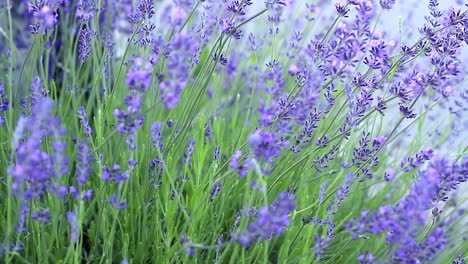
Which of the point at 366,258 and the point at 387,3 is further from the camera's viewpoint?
the point at 387,3

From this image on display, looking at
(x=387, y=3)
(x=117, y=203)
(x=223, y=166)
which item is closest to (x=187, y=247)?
(x=117, y=203)

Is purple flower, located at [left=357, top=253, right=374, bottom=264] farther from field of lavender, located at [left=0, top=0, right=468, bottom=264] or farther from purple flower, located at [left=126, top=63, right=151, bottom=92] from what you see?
purple flower, located at [left=126, top=63, right=151, bottom=92]

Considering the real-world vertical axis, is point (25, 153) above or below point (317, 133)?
below

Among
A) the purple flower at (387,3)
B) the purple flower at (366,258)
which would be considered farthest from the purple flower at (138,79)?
the purple flower at (387,3)

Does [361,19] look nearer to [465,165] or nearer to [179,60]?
[465,165]

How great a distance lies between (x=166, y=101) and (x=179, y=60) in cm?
8

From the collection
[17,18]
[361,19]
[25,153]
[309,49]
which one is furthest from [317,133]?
[17,18]

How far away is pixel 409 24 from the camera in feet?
9.92

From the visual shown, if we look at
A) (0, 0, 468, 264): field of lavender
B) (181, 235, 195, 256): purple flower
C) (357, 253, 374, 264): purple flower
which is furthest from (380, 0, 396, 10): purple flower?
(181, 235, 195, 256): purple flower

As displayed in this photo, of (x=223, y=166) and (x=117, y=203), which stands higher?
(x=223, y=166)

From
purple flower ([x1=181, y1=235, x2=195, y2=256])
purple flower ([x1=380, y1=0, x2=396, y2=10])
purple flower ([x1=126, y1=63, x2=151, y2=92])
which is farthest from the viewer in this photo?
purple flower ([x1=380, y1=0, x2=396, y2=10])

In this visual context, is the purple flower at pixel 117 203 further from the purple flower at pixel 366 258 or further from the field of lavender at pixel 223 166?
the purple flower at pixel 366 258

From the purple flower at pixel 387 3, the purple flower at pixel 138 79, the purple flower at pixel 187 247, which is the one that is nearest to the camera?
the purple flower at pixel 138 79

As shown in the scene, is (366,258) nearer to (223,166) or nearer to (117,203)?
(223,166)
